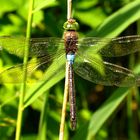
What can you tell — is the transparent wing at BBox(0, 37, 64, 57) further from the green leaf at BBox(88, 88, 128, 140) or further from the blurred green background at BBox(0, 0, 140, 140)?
the green leaf at BBox(88, 88, 128, 140)

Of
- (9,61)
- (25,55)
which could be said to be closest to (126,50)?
(25,55)

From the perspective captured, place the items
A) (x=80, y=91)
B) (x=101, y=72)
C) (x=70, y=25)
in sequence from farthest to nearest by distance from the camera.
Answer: (x=80, y=91)
(x=101, y=72)
(x=70, y=25)

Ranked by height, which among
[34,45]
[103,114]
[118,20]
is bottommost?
[103,114]

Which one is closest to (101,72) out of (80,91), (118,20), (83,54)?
(83,54)

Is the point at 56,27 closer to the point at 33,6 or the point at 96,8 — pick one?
the point at 96,8

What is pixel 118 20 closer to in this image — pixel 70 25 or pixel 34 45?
pixel 70 25

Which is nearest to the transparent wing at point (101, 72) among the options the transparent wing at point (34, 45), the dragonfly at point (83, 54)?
the dragonfly at point (83, 54)

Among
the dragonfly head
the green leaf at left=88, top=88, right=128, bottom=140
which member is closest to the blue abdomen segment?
the dragonfly head
